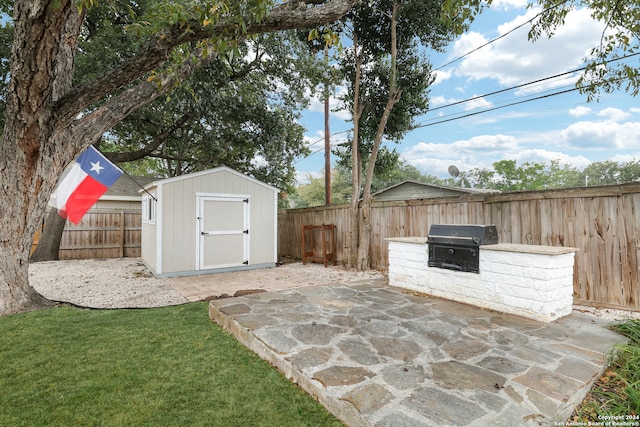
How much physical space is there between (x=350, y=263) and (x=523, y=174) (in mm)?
28808

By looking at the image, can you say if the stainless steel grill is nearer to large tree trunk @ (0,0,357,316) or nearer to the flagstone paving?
the flagstone paving

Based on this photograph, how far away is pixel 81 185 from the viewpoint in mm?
4301

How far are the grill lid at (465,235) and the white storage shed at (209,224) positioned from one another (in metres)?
4.55

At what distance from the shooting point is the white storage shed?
6.25 metres

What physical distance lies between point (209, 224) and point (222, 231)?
32 cm

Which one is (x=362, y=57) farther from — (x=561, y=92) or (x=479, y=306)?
(x=561, y=92)

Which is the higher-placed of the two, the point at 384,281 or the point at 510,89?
the point at 510,89

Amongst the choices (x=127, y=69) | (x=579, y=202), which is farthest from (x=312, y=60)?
(x=579, y=202)

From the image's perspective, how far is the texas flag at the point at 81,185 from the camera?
4.29 metres

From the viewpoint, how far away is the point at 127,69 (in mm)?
3018

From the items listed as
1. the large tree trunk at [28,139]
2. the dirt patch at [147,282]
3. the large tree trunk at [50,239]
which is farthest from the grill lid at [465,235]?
the large tree trunk at [50,239]

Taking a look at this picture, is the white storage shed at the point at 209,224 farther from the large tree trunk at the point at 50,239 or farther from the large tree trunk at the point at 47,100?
the large tree trunk at the point at 50,239

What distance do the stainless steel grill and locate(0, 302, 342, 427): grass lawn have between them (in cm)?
246

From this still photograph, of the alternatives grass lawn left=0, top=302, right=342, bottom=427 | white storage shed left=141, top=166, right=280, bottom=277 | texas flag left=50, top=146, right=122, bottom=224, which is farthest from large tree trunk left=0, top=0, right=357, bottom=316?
white storage shed left=141, top=166, right=280, bottom=277
